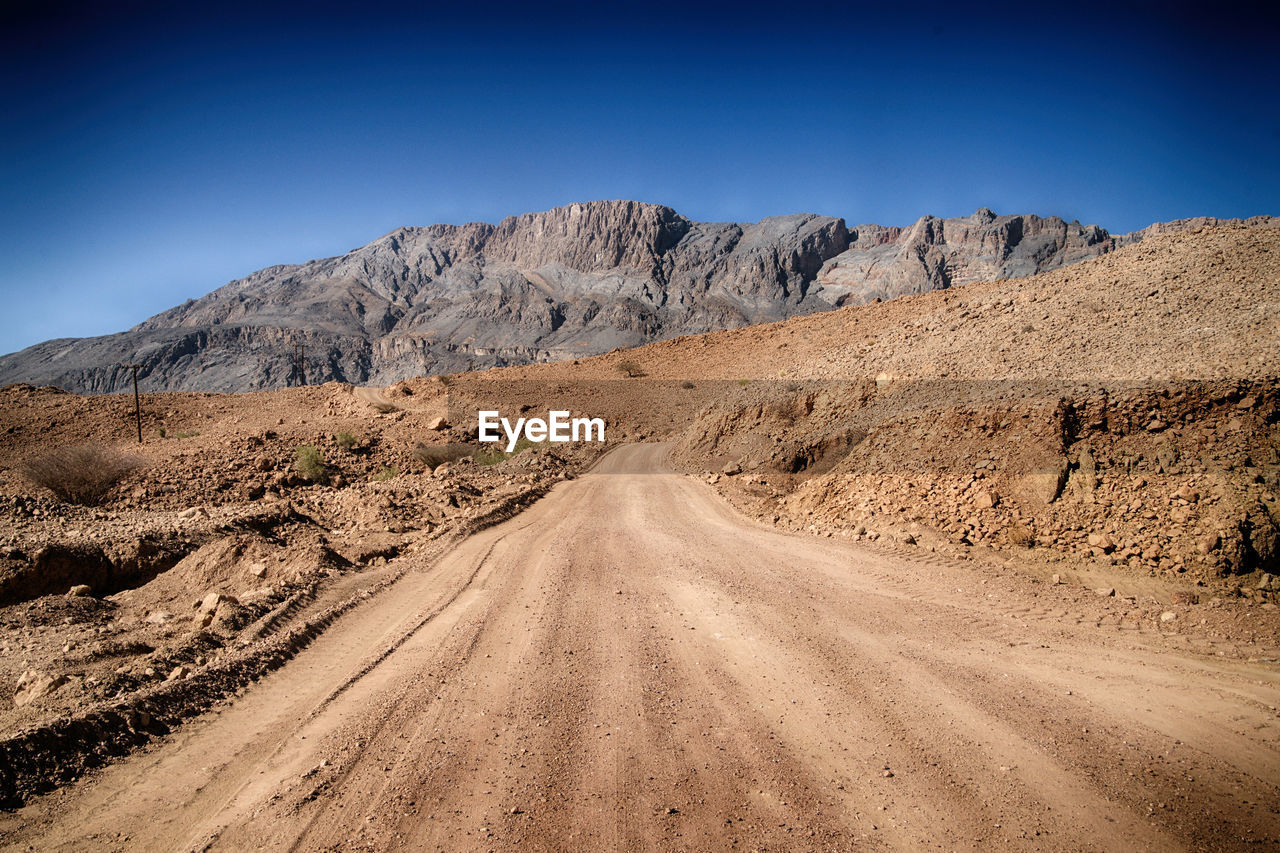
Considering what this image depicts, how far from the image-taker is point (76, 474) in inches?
598

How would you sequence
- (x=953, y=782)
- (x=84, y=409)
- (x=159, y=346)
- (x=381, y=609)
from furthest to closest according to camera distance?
(x=159, y=346), (x=84, y=409), (x=381, y=609), (x=953, y=782)

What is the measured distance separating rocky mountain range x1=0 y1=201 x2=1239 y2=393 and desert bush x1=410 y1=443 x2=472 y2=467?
379ft

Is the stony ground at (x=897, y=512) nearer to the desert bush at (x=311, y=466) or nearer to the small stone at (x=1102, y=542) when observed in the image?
the small stone at (x=1102, y=542)

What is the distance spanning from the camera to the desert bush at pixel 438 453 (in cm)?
2245

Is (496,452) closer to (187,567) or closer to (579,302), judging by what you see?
(187,567)

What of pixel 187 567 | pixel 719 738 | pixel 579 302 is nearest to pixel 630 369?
pixel 187 567

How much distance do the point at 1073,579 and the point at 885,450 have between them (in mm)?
5132

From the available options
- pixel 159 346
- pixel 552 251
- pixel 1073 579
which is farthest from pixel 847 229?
pixel 1073 579

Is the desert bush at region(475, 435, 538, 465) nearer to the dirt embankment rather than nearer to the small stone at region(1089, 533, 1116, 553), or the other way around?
the dirt embankment

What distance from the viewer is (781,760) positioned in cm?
486

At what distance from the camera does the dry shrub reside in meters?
22.5

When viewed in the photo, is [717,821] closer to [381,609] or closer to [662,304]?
[381,609]

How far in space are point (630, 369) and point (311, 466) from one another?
82.9 feet

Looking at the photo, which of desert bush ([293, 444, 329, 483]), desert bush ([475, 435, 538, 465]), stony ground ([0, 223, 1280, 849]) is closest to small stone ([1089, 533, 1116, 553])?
stony ground ([0, 223, 1280, 849])
